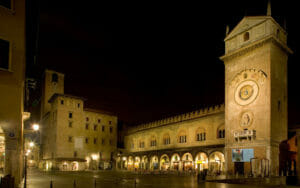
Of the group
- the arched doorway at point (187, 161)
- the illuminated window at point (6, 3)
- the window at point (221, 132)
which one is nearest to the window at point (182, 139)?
the arched doorway at point (187, 161)

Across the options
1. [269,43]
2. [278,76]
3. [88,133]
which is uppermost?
[269,43]

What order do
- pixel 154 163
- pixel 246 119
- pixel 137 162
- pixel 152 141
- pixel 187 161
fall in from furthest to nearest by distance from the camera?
pixel 137 162
pixel 152 141
pixel 154 163
pixel 187 161
pixel 246 119

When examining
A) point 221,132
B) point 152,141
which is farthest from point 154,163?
point 221,132

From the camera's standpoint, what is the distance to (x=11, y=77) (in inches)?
544

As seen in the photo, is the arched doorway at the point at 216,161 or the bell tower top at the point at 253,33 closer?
the bell tower top at the point at 253,33

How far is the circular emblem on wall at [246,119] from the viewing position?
34447 mm

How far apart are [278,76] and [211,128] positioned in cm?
1488

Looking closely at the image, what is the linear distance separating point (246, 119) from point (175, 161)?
1900 cm

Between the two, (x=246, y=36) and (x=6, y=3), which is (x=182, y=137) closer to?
(x=246, y=36)

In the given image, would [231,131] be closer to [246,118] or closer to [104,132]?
[246,118]

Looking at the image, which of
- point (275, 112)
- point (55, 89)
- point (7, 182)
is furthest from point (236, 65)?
point (55, 89)

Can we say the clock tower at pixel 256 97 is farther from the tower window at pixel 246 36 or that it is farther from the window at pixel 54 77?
the window at pixel 54 77

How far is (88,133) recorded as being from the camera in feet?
221

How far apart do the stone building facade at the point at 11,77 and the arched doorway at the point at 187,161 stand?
36.1 metres
